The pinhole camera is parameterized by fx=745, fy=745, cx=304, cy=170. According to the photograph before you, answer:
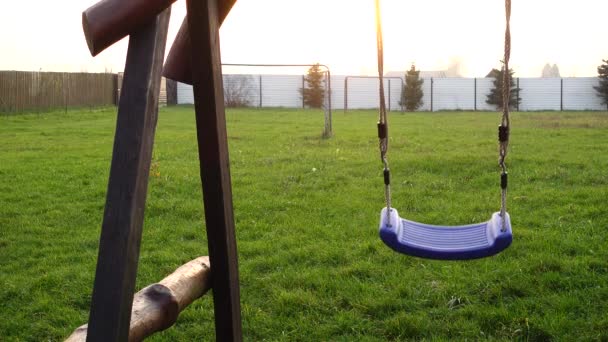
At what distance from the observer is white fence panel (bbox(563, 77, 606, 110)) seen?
112 ft

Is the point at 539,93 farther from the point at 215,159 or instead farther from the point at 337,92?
the point at 215,159

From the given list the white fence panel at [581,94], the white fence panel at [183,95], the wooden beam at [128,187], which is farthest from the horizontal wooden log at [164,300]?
the white fence panel at [581,94]

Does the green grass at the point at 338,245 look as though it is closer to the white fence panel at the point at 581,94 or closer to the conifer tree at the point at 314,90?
the conifer tree at the point at 314,90

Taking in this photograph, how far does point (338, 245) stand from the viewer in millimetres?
5430

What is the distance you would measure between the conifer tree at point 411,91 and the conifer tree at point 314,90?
3.73 m

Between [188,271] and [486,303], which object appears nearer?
[188,271]

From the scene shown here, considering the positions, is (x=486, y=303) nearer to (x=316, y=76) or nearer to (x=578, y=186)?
(x=578, y=186)

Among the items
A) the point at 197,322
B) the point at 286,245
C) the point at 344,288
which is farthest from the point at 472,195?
the point at 197,322

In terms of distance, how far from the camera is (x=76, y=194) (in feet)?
25.5

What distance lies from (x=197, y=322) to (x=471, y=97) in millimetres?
32787

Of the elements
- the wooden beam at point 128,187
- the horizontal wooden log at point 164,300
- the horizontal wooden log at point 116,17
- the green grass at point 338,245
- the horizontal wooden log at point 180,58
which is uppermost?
the horizontal wooden log at point 116,17

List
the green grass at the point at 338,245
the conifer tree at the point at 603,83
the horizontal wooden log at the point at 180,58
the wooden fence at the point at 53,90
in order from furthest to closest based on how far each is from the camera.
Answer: the conifer tree at the point at 603,83
the wooden fence at the point at 53,90
the green grass at the point at 338,245
the horizontal wooden log at the point at 180,58

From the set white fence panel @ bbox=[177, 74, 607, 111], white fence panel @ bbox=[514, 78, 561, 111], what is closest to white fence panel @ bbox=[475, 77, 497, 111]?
white fence panel @ bbox=[177, 74, 607, 111]

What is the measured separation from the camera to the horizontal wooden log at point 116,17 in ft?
6.87
